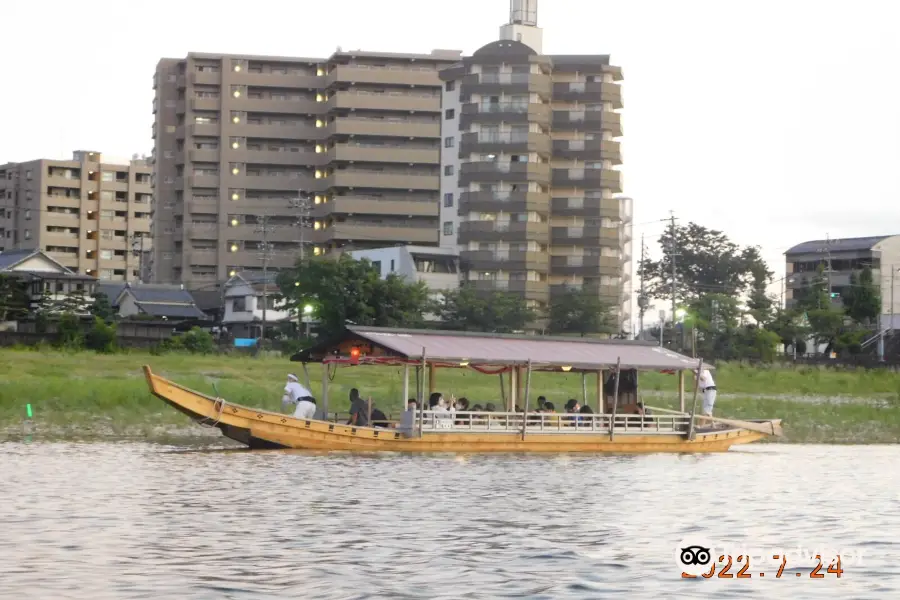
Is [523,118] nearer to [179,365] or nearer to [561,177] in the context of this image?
[561,177]

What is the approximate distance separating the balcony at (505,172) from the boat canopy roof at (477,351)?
72.2 m

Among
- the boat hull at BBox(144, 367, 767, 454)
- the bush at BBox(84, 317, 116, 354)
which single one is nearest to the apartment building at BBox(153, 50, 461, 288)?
the bush at BBox(84, 317, 116, 354)

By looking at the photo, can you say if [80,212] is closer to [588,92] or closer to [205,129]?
[205,129]

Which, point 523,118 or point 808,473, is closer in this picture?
point 808,473

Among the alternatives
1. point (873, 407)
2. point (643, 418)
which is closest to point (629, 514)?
point (643, 418)

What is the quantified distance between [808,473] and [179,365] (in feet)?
127

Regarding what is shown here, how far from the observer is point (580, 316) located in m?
109

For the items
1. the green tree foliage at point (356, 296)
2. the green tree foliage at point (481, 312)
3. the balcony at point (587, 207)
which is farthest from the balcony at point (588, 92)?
the green tree foliage at point (356, 296)

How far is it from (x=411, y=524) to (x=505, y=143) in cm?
9398

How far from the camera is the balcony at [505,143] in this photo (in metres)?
114

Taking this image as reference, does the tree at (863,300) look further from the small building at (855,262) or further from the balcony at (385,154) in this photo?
the balcony at (385,154)

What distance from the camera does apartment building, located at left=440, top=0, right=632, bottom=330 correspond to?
114 meters

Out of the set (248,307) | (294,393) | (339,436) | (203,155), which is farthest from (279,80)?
(339,436)

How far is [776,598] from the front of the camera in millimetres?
15789
